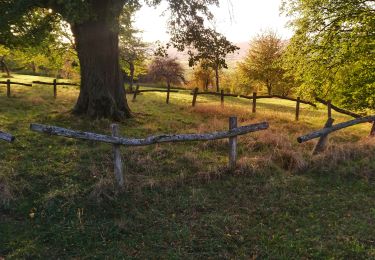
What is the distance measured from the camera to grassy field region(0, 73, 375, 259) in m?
6.22

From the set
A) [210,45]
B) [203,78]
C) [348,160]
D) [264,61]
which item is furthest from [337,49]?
[203,78]

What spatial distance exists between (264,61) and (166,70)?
21315mm

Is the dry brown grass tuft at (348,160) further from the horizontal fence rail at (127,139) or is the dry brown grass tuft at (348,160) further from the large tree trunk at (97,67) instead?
the large tree trunk at (97,67)

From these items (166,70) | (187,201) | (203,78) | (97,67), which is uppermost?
(166,70)

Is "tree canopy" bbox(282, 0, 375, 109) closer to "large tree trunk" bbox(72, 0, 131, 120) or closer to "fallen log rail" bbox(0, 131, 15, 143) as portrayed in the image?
"large tree trunk" bbox(72, 0, 131, 120)

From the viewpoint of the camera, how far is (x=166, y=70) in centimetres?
6144

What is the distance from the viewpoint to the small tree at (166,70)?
2422 inches

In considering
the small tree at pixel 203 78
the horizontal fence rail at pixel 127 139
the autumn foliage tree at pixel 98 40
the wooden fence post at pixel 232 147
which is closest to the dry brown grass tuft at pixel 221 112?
the autumn foliage tree at pixel 98 40

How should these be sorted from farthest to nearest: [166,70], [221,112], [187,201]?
[166,70] < [221,112] < [187,201]

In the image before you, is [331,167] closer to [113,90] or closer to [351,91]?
[351,91]

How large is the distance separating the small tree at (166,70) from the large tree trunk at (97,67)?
4599cm

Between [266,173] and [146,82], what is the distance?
57.1 meters

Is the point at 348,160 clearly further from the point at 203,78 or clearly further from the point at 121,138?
the point at 203,78

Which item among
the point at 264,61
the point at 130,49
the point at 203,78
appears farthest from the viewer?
the point at 203,78
